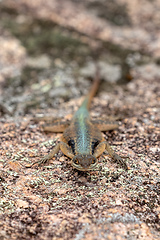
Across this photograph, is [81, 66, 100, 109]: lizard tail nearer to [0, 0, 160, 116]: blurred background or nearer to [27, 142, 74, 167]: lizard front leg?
[0, 0, 160, 116]: blurred background

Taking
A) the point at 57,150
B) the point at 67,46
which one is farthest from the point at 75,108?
the point at 67,46

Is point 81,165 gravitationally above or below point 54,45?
below

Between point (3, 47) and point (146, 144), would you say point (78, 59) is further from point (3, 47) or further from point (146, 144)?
point (146, 144)

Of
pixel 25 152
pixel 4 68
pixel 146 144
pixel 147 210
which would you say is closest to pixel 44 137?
pixel 25 152

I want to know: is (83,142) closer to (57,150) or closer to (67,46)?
(57,150)

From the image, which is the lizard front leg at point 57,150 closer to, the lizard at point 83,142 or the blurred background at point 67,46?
the lizard at point 83,142

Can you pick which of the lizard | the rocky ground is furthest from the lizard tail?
the lizard

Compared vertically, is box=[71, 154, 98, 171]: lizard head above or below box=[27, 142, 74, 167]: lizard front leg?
above
